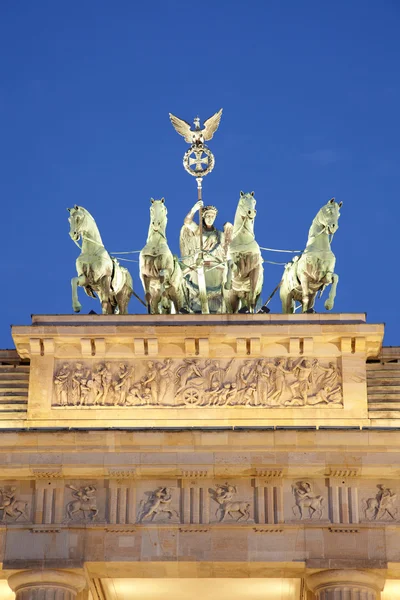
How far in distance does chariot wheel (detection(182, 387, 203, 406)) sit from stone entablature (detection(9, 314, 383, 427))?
20 millimetres

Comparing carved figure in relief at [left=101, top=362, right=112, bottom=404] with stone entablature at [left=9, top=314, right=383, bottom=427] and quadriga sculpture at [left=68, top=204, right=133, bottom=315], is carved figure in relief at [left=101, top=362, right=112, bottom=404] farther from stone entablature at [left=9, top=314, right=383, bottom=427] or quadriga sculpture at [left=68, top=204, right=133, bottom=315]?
quadriga sculpture at [left=68, top=204, right=133, bottom=315]

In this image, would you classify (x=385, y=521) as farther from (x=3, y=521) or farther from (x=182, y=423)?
(x=3, y=521)

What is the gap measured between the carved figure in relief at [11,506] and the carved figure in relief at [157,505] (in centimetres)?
226

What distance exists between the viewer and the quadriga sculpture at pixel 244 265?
37656mm

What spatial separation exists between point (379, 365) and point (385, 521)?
398 centimetres

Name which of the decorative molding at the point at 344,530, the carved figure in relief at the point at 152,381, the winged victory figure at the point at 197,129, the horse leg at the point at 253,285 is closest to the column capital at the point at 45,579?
the carved figure in relief at the point at 152,381

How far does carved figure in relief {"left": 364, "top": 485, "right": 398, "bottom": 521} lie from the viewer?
3412 centimetres

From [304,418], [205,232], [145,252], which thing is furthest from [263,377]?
[205,232]

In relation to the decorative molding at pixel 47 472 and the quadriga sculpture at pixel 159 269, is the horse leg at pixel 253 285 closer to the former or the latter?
the quadriga sculpture at pixel 159 269

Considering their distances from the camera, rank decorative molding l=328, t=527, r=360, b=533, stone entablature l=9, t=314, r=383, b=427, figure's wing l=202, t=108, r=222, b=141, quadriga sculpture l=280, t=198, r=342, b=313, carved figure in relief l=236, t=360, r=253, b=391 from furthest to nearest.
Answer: figure's wing l=202, t=108, r=222, b=141 → quadriga sculpture l=280, t=198, r=342, b=313 → carved figure in relief l=236, t=360, r=253, b=391 → stone entablature l=9, t=314, r=383, b=427 → decorative molding l=328, t=527, r=360, b=533

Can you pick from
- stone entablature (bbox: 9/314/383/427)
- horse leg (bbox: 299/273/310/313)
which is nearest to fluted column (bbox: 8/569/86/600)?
stone entablature (bbox: 9/314/383/427)

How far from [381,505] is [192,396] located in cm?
457

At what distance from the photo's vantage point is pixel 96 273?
3769 centimetres

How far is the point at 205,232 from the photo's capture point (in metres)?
41.9
